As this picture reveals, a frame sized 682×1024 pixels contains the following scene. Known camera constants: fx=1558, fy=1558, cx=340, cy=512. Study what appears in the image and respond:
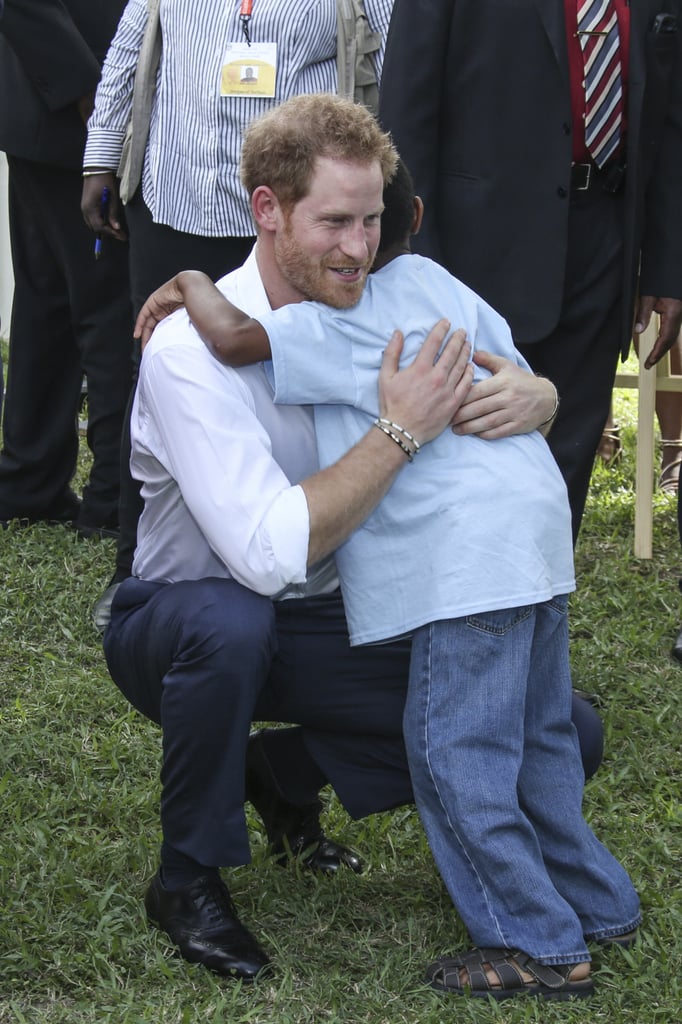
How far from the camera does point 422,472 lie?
2.63m

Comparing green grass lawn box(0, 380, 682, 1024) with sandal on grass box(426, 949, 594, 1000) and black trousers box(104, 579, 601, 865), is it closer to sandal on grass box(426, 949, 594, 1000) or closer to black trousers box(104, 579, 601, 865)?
sandal on grass box(426, 949, 594, 1000)

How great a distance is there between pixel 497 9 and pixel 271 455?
1508mm

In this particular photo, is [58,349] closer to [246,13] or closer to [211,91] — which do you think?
[211,91]

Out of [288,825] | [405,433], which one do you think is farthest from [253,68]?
[288,825]

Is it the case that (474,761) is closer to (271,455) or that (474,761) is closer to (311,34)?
(271,455)


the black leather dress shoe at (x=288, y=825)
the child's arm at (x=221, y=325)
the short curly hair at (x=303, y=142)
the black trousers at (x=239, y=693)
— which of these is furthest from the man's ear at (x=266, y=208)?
the black leather dress shoe at (x=288, y=825)

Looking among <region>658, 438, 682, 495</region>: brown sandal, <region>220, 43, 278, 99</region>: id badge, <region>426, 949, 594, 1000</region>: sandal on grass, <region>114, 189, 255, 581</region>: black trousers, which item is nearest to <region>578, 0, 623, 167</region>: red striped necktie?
<region>220, 43, 278, 99</region>: id badge

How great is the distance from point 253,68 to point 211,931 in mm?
2174

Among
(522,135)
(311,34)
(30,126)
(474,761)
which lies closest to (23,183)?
(30,126)

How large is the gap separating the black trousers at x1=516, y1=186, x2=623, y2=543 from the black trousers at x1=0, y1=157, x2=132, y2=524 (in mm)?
1655

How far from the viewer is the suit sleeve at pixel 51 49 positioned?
4.59 metres

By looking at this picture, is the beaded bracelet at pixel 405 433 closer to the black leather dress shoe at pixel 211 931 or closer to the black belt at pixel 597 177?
the black leather dress shoe at pixel 211 931

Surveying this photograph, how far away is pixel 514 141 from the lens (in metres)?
3.69

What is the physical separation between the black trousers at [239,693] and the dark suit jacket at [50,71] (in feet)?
7.70
